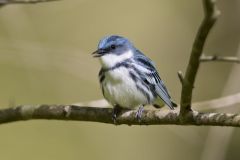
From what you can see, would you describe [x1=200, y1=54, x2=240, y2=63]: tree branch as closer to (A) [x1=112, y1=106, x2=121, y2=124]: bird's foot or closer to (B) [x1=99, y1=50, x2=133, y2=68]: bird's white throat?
(A) [x1=112, y1=106, x2=121, y2=124]: bird's foot

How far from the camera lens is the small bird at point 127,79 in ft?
11.1

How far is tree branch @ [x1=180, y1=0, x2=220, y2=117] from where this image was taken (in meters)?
1.93

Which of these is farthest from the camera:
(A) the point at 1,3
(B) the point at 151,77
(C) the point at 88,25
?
(C) the point at 88,25

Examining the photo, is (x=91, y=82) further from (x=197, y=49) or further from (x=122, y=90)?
(x=197, y=49)

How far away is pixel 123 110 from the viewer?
10.8ft

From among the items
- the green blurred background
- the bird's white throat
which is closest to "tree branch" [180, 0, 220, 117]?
the bird's white throat

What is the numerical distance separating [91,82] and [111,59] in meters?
1.54

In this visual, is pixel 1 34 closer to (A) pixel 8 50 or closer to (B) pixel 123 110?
(A) pixel 8 50

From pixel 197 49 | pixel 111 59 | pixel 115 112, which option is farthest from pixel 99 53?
pixel 197 49

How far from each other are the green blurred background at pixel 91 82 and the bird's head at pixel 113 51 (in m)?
1.39

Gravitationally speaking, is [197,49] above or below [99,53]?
above

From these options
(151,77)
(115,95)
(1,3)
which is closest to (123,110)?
(115,95)

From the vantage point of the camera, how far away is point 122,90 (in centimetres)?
338

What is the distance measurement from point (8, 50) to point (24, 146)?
0.95m
